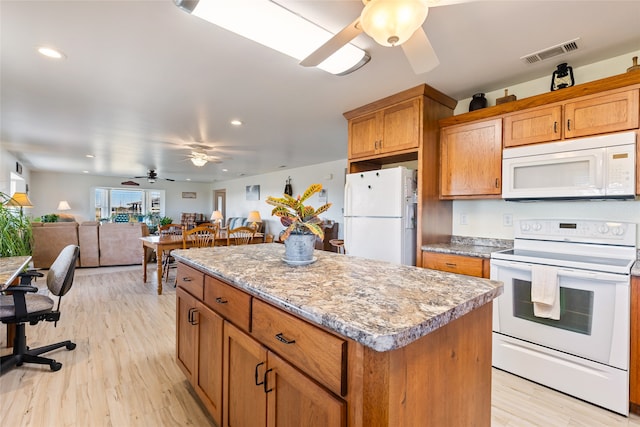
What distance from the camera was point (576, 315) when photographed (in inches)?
74.9

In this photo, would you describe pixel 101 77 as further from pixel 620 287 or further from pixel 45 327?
pixel 620 287

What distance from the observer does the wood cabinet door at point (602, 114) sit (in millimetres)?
1889

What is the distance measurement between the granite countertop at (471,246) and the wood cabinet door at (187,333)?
194 cm

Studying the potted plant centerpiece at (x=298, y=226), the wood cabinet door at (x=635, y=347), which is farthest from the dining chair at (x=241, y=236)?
the wood cabinet door at (x=635, y=347)

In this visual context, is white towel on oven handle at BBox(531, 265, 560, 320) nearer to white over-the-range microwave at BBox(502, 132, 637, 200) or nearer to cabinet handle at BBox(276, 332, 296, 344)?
white over-the-range microwave at BBox(502, 132, 637, 200)

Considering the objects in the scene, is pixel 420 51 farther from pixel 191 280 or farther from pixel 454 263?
pixel 191 280

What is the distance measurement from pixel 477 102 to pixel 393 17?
73.3 inches

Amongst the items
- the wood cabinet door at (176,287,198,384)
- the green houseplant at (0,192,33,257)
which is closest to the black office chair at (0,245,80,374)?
the green houseplant at (0,192,33,257)

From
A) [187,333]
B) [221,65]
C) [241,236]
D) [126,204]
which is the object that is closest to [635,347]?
[187,333]

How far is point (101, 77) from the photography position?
247cm

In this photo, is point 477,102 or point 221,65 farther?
point 477,102

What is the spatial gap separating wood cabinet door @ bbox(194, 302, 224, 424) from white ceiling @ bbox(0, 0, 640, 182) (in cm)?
169

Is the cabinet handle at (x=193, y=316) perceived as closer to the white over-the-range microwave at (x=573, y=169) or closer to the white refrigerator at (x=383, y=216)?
the white refrigerator at (x=383, y=216)

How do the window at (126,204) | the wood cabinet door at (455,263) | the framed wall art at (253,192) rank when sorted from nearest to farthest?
1. the wood cabinet door at (455,263)
2. the framed wall art at (253,192)
3. the window at (126,204)
